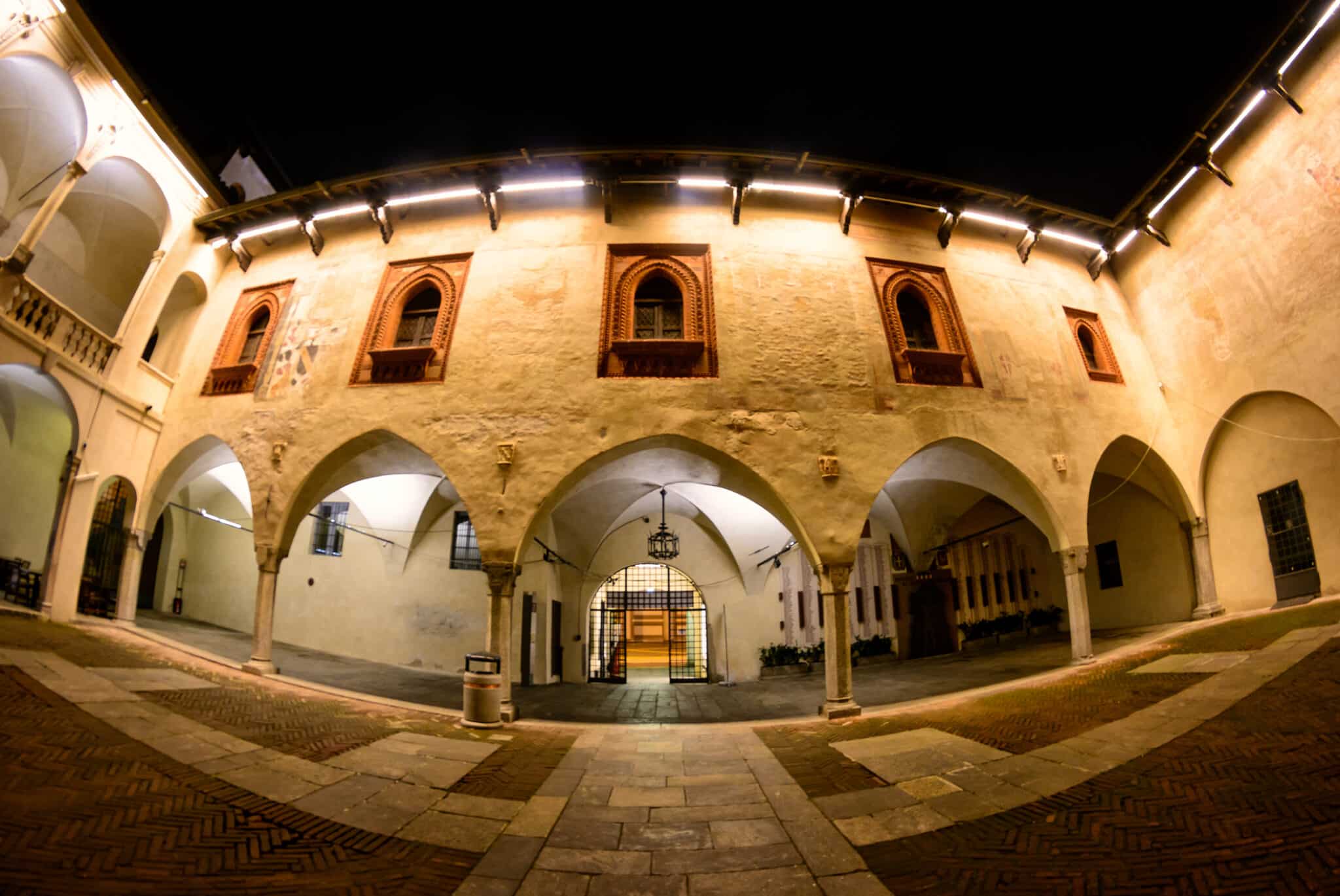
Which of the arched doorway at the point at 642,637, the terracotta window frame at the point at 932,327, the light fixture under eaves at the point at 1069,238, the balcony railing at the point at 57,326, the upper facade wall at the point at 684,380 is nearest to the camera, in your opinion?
the balcony railing at the point at 57,326

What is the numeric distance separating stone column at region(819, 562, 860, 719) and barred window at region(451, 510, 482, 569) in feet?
33.5

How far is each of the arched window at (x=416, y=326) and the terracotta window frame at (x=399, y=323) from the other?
0.11 metres

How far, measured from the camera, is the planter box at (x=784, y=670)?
14.7 m

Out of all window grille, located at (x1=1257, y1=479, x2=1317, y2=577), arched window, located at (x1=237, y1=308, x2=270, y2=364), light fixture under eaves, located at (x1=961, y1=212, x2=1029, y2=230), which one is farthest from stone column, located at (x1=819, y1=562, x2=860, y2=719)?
arched window, located at (x1=237, y1=308, x2=270, y2=364)

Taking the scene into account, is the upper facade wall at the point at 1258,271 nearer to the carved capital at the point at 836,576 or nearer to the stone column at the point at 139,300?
the carved capital at the point at 836,576

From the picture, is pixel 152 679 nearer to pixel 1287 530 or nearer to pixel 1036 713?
pixel 1036 713

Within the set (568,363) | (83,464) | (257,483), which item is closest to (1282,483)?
(568,363)

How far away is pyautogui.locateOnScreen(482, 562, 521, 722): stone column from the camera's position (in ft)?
26.7

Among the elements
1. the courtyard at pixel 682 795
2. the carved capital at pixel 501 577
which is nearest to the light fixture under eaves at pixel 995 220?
the courtyard at pixel 682 795

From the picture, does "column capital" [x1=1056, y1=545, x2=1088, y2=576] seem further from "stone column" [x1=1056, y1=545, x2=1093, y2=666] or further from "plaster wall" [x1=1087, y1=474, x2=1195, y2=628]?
"plaster wall" [x1=1087, y1=474, x2=1195, y2=628]

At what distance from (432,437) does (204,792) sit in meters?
5.83

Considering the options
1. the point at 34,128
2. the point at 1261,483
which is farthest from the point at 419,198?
the point at 1261,483

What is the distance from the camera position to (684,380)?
9258 millimetres

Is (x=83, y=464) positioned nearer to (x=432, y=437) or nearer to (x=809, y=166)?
(x=432, y=437)
